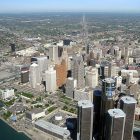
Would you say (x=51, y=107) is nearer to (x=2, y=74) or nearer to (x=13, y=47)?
(x=2, y=74)

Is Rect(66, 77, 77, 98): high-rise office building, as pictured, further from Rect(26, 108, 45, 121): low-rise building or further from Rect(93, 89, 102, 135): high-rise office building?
Rect(93, 89, 102, 135): high-rise office building

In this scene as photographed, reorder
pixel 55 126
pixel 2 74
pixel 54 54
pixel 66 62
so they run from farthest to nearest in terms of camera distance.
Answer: pixel 54 54 → pixel 2 74 → pixel 66 62 → pixel 55 126

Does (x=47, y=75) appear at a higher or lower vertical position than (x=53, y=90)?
higher

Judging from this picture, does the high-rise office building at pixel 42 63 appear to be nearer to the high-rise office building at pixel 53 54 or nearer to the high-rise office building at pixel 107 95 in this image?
the high-rise office building at pixel 53 54

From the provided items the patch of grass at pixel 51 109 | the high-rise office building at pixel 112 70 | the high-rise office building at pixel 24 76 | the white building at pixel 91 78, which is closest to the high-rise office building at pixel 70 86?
the white building at pixel 91 78

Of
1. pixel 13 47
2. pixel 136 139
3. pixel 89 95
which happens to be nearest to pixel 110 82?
pixel 136 139
